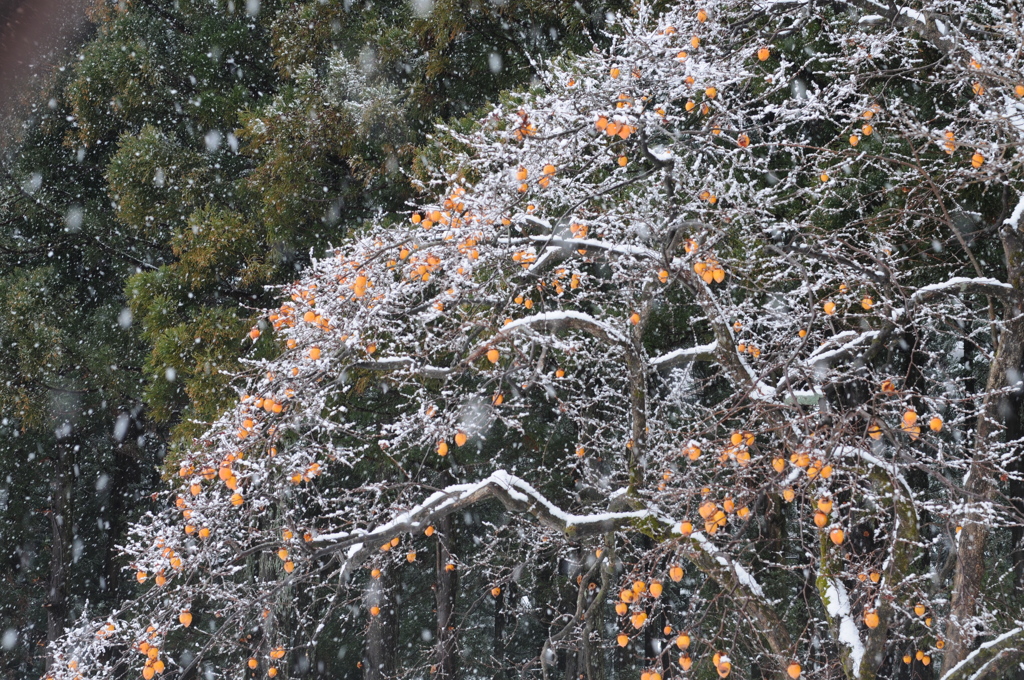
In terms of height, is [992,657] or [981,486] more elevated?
[981,486]

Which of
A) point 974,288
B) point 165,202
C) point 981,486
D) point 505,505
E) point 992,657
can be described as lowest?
point 992,657

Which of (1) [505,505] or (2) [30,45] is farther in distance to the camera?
(2) [30,45]

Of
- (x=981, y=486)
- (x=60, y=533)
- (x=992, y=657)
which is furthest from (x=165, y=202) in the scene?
(x=992, y=657)

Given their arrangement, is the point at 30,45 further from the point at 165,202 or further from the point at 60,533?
the point at 60,533

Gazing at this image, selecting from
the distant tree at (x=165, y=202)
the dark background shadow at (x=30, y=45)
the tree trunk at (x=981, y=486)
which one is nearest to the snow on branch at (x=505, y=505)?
the tree trunk at (x=981, y=486)

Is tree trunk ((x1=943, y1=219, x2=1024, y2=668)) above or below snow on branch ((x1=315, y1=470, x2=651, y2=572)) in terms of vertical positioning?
below

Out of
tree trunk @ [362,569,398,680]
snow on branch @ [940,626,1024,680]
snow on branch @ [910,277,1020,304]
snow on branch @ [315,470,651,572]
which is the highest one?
snow on branch @ [315,470,651,572]

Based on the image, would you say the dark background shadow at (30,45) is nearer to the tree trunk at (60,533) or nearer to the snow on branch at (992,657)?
the tree trunk at (60,533)

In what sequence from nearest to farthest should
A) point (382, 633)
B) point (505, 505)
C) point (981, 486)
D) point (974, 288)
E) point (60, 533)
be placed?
1. point (505, 505)
2. point (974, 288)
3. point (981, 486)
4. point (382, 633)
5. point (60, 533)

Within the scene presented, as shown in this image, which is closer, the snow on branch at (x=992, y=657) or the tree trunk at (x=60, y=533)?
the snow on branch at (x=992, y=657)

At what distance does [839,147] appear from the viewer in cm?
613

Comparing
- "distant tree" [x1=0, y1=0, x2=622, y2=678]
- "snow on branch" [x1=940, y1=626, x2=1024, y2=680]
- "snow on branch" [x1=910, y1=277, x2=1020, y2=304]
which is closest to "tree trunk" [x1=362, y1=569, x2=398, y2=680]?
"distant tree" [x1=0, y1=0, x2=622, y2=678]

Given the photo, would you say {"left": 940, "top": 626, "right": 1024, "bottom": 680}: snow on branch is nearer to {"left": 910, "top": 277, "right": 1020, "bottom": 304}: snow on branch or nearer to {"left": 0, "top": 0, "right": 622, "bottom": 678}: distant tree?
{"left": 910, "top": 277, "right": 1020, "bottom": 304}: snow on branch

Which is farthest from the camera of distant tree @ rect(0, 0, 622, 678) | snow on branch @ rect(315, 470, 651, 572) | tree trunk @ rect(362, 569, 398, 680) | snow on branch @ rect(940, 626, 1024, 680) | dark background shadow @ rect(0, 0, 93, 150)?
dark background shadow @ rect(0, 0, 93, 150)
